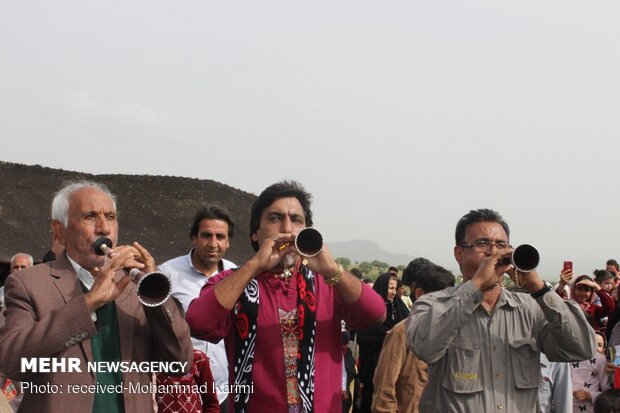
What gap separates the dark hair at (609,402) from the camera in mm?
5551

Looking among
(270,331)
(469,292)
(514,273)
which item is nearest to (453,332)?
(469,292)

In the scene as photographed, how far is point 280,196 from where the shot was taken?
414 cm

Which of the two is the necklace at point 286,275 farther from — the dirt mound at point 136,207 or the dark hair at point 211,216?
the dirt mound at point 136,207

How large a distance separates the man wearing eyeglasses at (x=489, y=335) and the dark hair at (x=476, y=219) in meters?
0.04

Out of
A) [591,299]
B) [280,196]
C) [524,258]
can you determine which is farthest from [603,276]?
[280,196]

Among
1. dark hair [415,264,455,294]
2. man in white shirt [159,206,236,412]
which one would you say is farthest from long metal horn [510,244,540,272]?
man in white shirt [159,206,236,412]

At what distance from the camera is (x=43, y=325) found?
11.4 ft

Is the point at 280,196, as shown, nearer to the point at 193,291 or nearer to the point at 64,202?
the point at 64,202

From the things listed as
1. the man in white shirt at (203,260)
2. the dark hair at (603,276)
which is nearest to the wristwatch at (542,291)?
the man in white shirt at (203,260)

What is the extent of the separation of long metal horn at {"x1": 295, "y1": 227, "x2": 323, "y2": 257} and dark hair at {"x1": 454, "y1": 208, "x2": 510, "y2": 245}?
0.97m

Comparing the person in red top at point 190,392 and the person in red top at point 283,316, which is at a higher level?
the person in red top at point 283,316

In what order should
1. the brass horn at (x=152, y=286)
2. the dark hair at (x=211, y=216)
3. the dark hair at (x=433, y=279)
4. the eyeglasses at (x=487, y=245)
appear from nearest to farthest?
the brass horn at (x=152, y=286) → the eyeglasses at (x=487, y=245) → the dark hair at (x=433, y=279) → the dark hair at (x=211, y=216)

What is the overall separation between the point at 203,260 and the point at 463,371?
311 cm

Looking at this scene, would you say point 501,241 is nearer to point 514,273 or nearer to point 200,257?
point 514,273
